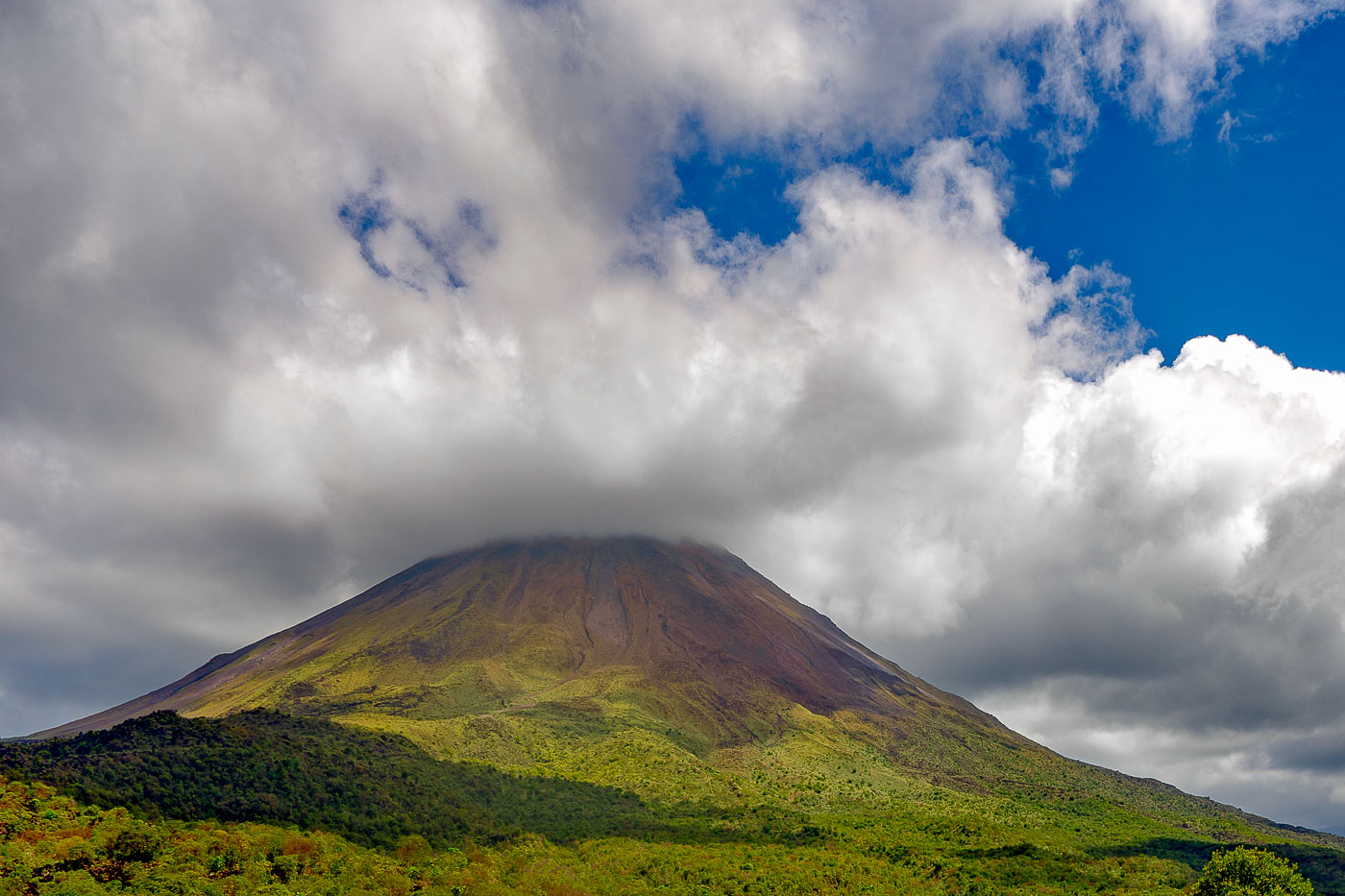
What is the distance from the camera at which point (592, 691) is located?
174 metres

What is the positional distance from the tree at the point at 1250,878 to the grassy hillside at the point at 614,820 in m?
6.26

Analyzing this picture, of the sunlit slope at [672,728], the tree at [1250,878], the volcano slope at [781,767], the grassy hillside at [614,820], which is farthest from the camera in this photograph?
the sunlit slope at [672,728]

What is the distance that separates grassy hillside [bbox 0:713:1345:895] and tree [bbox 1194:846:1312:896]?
6.26 meters

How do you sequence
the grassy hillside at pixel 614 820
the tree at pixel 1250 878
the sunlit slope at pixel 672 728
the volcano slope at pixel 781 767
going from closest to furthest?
the tree at pixel 1250 878, the grassy hillside at pixel 614 820, the volcano slope at pixel 781 767, the sunlit slope at pixel 672 728

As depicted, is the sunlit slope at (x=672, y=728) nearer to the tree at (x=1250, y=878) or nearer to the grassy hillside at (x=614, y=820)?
the grassy hillside at (x=614, y=820)

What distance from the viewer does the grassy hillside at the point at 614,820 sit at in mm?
76875

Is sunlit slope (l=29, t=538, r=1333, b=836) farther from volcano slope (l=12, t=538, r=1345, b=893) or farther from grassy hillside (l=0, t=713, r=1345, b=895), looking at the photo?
grassy hillside (l=0, t=713, r=1345, b=895)

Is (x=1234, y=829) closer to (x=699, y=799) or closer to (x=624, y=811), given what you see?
(x=699, y=799)

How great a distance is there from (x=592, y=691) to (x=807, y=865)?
95082 mm

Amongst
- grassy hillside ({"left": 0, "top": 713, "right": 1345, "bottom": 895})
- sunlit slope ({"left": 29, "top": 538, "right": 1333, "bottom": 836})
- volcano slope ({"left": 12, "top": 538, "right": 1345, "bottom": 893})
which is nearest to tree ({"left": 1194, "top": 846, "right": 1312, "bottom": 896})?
volcano slope ({"left": 12, "top": 538, "right": 1345, "bottom": 893})

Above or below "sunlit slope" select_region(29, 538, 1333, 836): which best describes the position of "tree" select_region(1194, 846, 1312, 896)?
below

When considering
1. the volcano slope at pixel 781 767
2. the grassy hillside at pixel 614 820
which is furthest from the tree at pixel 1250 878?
the grassy hillside at pixel 614 820

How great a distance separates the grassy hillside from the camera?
252 feet

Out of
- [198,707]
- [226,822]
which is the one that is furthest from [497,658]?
[226,822]
